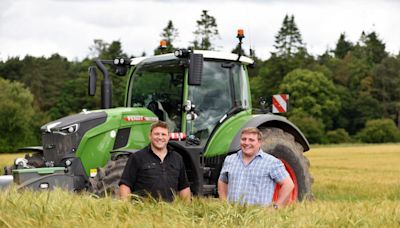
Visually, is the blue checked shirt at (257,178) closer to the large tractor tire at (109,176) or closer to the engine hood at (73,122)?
the large tractor tire at (109,176)

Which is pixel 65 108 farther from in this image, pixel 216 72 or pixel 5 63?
pixel 216 72

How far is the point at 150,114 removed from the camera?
9727 millimetres

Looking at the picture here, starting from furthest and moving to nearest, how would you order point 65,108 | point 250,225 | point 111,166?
point 65,108, point 111,166, point 250,225

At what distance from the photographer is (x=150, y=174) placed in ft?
19.8

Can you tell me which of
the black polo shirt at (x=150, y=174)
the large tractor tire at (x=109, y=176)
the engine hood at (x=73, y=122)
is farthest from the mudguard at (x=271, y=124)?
the black polo shirt at (x=150, y=174)

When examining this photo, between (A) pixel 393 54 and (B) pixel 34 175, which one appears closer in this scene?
(B) pixel 34 175

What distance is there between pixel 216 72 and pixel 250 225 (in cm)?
614

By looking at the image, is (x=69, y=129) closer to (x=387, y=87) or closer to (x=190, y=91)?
(x=190, y=91)

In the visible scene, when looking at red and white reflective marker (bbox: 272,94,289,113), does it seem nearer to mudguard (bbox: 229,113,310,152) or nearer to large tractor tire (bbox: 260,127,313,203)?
mudguard (bbox: 229,113,310,152)

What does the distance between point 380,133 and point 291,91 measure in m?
11.8

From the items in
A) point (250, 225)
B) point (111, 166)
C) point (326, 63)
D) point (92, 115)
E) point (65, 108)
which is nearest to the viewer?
point (250, 225)

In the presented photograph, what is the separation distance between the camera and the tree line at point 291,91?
201 feet

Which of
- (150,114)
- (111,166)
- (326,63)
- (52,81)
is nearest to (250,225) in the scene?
(111,166)

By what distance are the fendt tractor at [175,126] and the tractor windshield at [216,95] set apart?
1 cm
